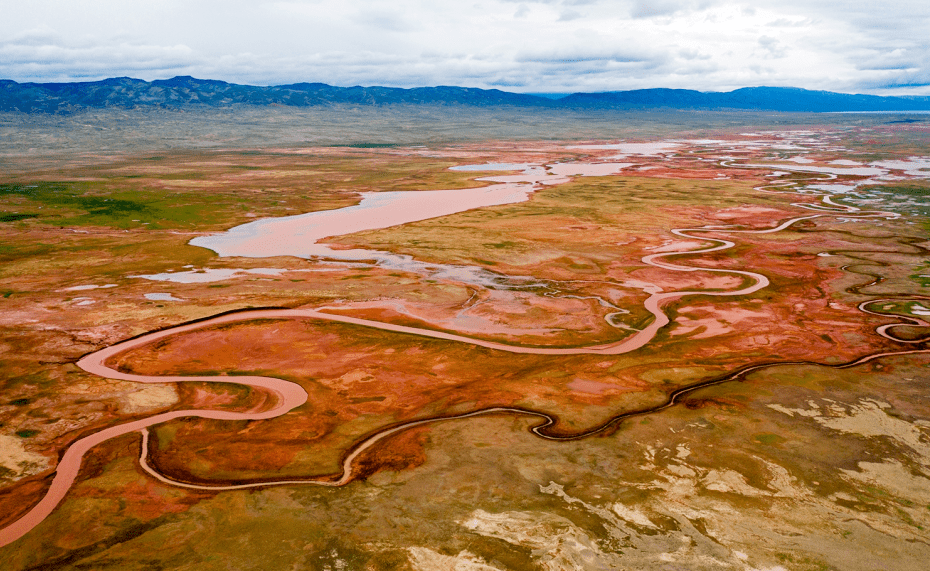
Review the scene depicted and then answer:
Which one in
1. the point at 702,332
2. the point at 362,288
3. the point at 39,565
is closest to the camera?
the point at 39,565

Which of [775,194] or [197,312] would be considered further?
[775,194]

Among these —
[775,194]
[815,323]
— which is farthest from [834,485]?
[775,194]

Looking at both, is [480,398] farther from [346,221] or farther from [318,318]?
[346,221]

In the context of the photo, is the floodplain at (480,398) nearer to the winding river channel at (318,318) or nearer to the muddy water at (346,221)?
the winding river channel at (318,318)

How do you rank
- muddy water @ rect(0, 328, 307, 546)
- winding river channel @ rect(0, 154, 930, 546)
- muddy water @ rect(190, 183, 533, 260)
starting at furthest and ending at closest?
muddy water @ rect(190, 183, 533, 260), winding river channel @ rect(0, 154, 930, 546), muddy water @ rect(0, 328, 307, 546)

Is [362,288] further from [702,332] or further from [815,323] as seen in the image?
[815,323]

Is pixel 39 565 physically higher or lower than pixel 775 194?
lower

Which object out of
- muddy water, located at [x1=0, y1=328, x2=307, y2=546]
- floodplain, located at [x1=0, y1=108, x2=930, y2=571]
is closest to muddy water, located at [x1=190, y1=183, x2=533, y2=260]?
floodplain, located at [x1=0, y1=108, x2=930, y2=571]

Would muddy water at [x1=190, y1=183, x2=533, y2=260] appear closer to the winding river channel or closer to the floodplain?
the winding river channel

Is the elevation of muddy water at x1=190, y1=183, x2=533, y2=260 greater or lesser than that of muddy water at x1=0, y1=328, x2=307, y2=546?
greater

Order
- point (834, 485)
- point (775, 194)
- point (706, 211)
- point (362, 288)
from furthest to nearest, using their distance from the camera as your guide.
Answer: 1. point (775, 194)
2. point (706, 211)
3. point (362, 288)
4. point (834, 485)
